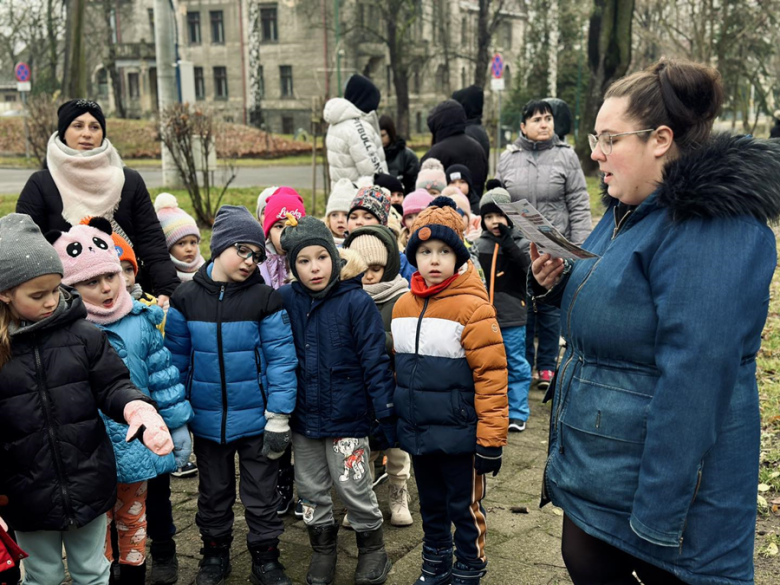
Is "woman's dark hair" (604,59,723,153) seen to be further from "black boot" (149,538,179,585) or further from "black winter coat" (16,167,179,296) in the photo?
"black winter coat" (16,167,179,296)

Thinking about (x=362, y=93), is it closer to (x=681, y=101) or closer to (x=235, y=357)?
(x=235, y=357)

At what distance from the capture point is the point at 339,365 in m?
3.91

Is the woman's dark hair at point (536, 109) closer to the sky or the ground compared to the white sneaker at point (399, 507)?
closer to the sky

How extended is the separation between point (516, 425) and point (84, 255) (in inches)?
133

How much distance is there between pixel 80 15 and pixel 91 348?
65.5 feet

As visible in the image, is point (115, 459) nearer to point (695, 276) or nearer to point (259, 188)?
point (695, 276)

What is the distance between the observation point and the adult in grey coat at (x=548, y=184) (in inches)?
264

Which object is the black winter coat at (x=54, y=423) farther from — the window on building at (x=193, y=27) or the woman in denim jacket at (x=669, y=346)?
the window on building at (x=193, y=27)

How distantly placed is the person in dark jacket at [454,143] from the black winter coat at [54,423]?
5.27 m

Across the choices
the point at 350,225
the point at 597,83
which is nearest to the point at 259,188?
the point at 597,83

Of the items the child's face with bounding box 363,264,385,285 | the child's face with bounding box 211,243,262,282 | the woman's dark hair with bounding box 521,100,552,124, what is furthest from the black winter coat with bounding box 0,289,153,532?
the woman's dark hair with bounding box 521,100,552,124

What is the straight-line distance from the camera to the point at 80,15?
20.7m

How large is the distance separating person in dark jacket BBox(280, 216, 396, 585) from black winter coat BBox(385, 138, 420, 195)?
4928 mm

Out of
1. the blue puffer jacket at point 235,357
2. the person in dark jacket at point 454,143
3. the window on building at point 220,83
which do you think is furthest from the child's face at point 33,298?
the window on building at point 220,83
